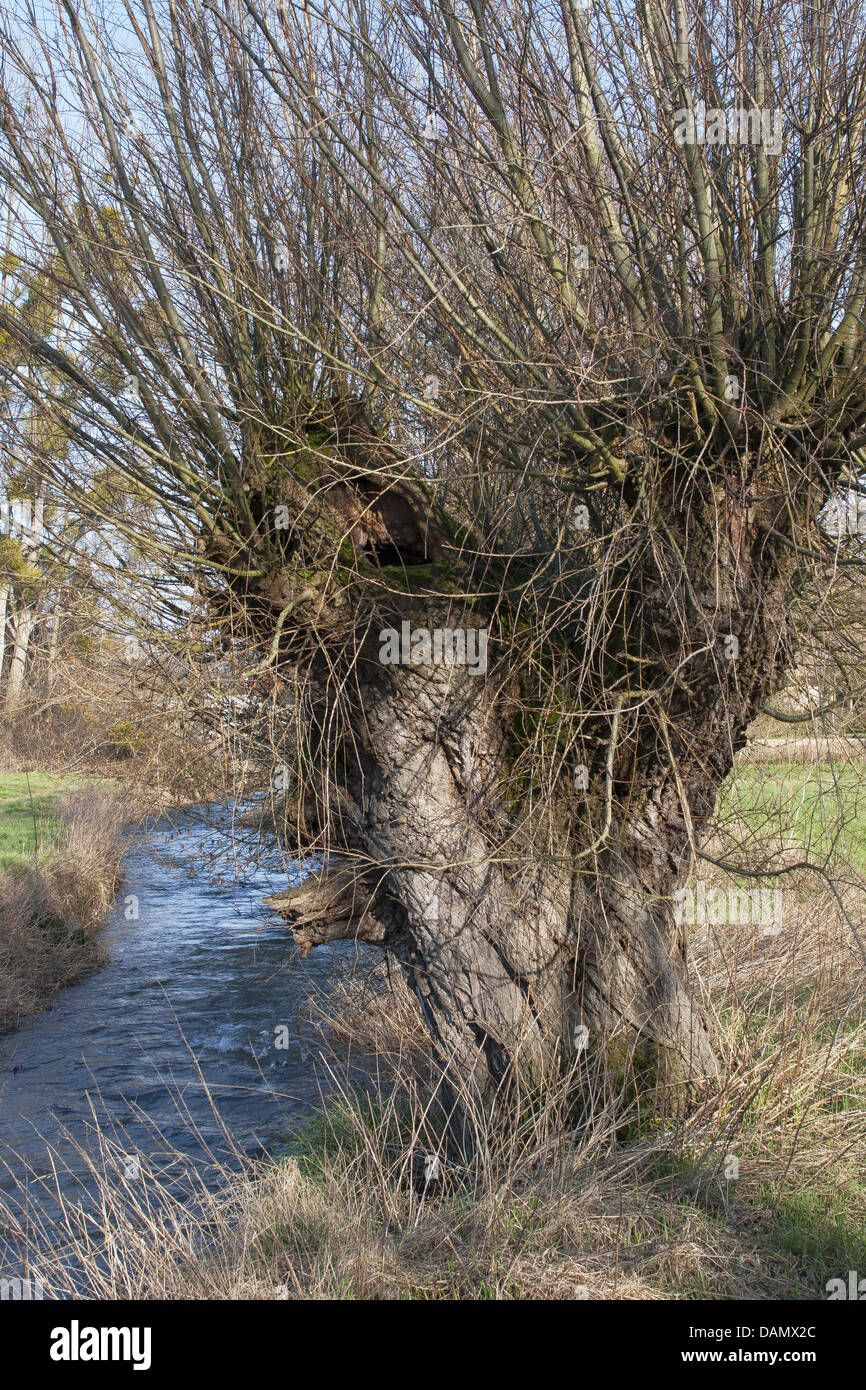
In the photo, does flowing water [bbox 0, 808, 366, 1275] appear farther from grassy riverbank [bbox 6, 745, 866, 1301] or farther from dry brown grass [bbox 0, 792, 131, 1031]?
grassy riverbank [bbox 6, 745, 866, 1301]

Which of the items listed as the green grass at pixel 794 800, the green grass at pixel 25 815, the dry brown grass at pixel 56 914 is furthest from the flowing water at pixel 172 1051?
the green grass at pixel 794 800

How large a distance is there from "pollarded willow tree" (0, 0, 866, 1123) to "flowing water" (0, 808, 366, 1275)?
3.81 feet

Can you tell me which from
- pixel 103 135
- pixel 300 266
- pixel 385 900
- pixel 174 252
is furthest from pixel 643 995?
pixel 103 135

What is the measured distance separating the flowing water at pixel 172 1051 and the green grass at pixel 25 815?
50.5 inches

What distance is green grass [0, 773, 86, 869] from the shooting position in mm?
10453

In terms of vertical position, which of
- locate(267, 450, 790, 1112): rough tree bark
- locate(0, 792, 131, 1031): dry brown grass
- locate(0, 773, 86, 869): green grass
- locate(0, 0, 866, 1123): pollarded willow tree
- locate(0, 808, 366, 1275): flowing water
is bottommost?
locate(0, 808, 366, 1275): flowing water

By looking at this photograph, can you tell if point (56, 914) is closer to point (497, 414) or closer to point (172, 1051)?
point (172, 1051)

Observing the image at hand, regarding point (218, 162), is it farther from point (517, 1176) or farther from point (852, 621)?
point (517, 1176)

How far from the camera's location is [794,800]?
5391 millimetres

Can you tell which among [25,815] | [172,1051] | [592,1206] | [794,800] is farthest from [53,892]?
[592,1206]

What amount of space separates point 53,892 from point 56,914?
290 millimetres

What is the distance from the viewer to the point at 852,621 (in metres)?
4.23

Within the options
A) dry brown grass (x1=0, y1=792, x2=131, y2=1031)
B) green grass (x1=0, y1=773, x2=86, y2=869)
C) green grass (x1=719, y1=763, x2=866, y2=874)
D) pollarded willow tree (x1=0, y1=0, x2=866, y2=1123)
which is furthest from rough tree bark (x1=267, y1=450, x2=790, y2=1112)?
green grass (x1=0, y1=773, x2=86, y2=869)

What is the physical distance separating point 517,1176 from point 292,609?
7.95 ft
